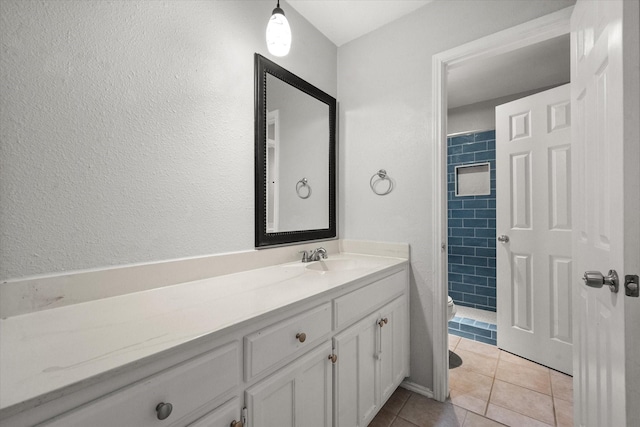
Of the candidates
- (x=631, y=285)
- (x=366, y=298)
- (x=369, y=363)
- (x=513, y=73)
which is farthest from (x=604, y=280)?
(x=513, y=73)

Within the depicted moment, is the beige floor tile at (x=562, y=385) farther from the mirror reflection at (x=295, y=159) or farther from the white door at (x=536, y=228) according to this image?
the mirror reflection at (x=295, y=159)

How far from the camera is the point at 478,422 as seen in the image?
1474 mm

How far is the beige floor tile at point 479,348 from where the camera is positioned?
221 centimetres

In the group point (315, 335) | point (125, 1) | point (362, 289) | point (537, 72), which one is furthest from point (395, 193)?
point (537, 72)

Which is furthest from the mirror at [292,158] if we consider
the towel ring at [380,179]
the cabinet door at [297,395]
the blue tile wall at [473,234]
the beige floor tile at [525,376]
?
the blue tile wall at [473,234]

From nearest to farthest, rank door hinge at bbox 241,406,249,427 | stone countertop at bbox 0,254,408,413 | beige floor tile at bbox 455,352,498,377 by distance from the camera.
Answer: stone countertop at bbox 0,254,408,413 → door hinge at bbox 241,406,249,427 → beige floor tile at bbox 455,352,498,377

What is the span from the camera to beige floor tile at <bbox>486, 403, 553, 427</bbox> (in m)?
1.45

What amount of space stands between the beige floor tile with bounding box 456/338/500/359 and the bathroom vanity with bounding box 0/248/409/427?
3.99 ft

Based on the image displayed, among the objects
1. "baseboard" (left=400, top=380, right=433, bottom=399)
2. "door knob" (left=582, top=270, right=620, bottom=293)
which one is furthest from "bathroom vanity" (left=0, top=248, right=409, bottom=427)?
"door knob" (left=582, top=270, right=620, bottom=293)

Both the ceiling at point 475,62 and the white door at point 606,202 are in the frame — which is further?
the ceiling at point 475,62

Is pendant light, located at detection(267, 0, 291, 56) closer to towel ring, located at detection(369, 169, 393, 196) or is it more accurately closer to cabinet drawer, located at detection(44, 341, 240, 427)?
towel ring, located at detection(369, 169, 393, 196)

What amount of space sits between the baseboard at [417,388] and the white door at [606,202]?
68 cm

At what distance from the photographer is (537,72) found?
2508 millimetres

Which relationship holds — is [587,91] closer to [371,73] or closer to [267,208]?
[371,73]
